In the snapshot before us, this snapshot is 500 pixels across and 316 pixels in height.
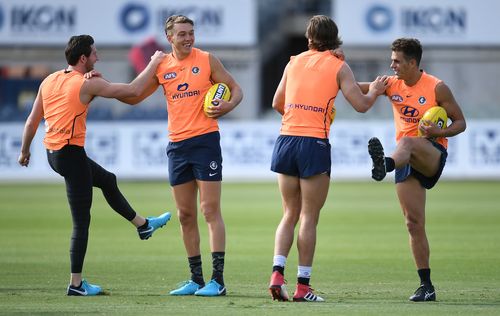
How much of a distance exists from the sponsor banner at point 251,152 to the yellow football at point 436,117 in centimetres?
1804

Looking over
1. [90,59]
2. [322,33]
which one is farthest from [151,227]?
[322,33]

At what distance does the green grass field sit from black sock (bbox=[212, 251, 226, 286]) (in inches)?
7.4

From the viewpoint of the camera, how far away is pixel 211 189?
35.8 feet

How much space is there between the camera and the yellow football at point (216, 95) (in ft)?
35.5

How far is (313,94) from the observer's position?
406 inches

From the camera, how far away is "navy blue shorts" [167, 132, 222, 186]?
10898 mm

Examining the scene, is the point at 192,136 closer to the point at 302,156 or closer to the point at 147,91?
the point at 147,91

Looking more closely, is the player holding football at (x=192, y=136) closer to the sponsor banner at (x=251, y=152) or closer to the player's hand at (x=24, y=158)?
the player's hand at (x=24, y=158)

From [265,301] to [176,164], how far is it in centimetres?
166

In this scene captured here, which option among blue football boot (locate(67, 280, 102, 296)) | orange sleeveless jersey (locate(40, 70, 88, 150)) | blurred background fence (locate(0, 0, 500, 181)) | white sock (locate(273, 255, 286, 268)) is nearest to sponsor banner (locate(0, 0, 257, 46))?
blurred background fence (locate(0, 0, 500, 181))

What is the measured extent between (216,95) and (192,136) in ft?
1.48

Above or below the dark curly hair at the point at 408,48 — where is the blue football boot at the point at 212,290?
below

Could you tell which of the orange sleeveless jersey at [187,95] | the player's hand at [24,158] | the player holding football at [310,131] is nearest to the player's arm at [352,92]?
the player holding football at [310,131]

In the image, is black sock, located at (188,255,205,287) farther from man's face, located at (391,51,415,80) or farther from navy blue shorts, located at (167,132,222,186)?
man's face, located at (391,51,415,80)
